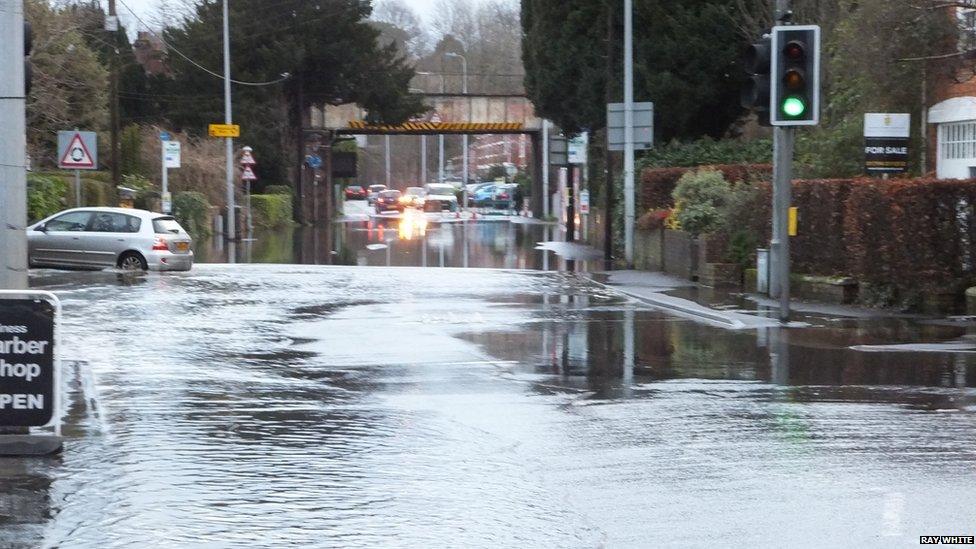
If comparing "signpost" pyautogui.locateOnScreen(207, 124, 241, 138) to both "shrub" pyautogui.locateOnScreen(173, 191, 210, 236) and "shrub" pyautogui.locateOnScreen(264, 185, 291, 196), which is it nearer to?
"shrub" pyautogui.locateOnScreen(173, 191, 210, 236)

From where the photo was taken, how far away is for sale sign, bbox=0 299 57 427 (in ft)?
30.7

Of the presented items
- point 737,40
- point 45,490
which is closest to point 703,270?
point 737,40

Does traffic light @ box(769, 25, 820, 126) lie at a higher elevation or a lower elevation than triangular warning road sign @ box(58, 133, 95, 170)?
higher

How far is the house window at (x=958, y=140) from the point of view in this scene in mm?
25891

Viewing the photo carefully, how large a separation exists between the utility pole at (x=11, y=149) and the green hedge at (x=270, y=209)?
172ft

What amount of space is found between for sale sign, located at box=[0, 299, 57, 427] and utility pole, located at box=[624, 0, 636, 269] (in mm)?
23968

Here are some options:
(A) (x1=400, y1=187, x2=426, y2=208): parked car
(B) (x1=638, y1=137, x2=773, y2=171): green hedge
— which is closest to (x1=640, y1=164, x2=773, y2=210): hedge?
(B) (x1=638, y1=137, x2=773, y2=171): green hedge

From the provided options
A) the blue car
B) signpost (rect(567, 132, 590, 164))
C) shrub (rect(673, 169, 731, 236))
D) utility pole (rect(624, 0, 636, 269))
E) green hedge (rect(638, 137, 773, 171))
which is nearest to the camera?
shrub (rect(673, 169, 731, 236))

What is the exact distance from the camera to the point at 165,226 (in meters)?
29.3

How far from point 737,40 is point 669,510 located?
2929 cm

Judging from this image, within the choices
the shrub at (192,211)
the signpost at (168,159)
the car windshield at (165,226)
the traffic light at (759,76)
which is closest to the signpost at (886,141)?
the traffic light at (759,76)

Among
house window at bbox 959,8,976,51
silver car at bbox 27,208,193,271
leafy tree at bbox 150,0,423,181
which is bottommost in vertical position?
silver car at bbox 27,208,193,271

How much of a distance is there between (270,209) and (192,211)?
13.4 metres

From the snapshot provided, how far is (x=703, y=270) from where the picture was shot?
26859 millimetres
